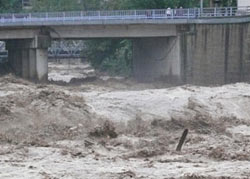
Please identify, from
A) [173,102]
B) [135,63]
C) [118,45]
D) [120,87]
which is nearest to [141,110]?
[173,102]

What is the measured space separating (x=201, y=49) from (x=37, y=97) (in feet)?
70.1

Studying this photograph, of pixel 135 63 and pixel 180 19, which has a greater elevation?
pixel 180 19

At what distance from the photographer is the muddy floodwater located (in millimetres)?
29031

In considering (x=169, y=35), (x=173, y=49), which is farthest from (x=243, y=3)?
(x=173, y=49)

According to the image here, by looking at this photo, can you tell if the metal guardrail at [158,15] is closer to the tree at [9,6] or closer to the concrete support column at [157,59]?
the concrete support column at [157,59]

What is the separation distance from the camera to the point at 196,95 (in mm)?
48656

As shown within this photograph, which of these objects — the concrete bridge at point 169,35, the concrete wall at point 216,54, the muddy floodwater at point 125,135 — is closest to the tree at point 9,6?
the concrete bridge at point 169,35

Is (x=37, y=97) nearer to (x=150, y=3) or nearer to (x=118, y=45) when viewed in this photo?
(x=150, y=3)

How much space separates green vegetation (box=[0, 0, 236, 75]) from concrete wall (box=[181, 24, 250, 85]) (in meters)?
10.4

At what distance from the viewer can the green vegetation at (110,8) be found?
73.7 m

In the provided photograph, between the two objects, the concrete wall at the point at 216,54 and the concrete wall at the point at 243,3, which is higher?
the concrete wall at the point at 243,3

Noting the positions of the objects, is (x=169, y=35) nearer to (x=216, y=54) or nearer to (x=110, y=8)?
(x=216, y=54)

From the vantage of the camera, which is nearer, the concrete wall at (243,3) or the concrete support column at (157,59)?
the concrete support column at (157,59)

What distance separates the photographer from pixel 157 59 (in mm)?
65062
